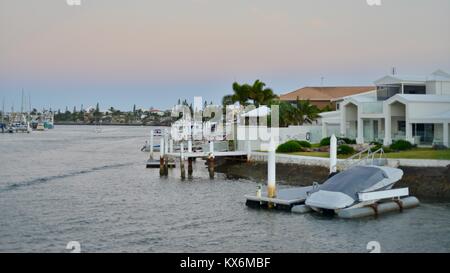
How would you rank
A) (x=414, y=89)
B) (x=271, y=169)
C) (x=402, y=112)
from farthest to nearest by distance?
(x=414, y=89) → (x=402, y=112) → (x=271, y=169)

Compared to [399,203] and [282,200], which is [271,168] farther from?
[399,203]

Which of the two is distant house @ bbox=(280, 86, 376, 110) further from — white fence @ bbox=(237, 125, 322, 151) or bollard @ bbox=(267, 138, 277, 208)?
bollard @ bbox=(267, 138, 277, 208)

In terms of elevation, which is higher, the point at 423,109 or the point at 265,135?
the point at 423,109

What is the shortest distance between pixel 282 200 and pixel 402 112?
24.1 metres

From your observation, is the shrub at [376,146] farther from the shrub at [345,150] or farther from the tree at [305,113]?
the tree at [305,113]

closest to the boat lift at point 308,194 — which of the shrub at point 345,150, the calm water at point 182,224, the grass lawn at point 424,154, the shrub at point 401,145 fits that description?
the calm water at point 182,224

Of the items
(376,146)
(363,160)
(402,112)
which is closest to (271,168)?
(363,160)

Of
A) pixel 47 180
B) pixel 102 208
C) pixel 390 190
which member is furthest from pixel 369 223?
pixel 47 180

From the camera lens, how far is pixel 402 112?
2042 inches

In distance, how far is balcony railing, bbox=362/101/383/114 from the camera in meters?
52.8

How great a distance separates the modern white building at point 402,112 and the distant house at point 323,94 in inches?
1209

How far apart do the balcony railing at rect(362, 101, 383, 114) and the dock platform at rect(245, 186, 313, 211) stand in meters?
20.9
